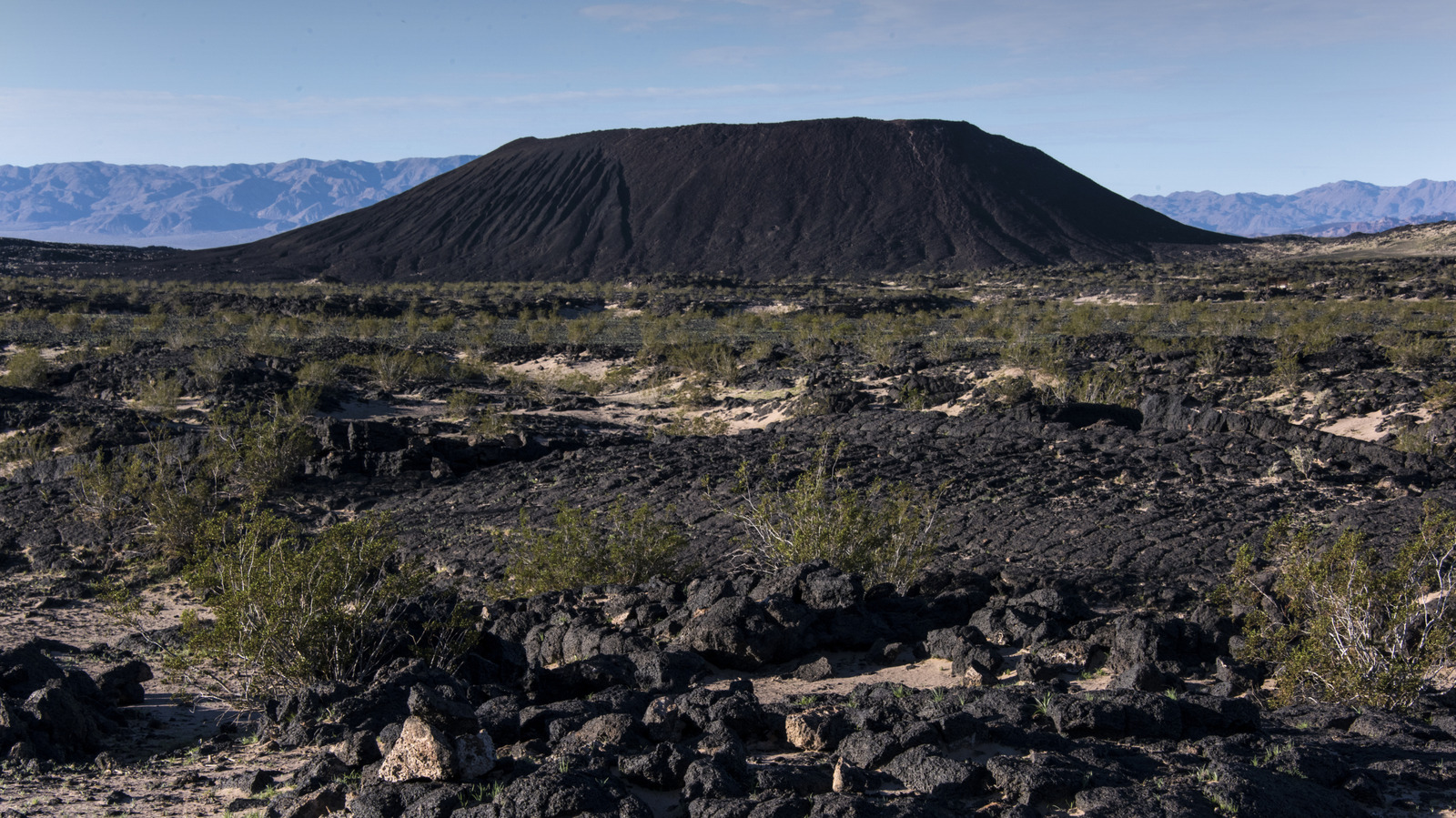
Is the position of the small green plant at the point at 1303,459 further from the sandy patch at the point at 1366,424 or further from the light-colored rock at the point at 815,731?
the light-colored rock at the point at 815,731

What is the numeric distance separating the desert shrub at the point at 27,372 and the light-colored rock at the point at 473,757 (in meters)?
21.3

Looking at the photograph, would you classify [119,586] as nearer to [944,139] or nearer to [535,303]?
[535,303]

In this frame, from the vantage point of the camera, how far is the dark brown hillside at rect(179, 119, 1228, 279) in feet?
242

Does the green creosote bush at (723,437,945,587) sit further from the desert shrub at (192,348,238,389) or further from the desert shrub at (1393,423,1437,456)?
the desert shrub at (192,348,238,389)

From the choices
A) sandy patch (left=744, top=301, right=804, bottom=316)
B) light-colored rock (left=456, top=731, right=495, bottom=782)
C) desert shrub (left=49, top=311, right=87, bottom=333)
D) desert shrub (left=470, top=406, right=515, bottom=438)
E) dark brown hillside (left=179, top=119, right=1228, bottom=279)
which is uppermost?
dark brown hillside (left=179, top=119, right=1228, bottom=279)

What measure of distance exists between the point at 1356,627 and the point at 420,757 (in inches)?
206

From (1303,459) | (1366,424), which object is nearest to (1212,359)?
(1366,424)

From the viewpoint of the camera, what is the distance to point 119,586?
9414 mm

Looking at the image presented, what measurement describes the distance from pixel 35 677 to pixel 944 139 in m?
92.2

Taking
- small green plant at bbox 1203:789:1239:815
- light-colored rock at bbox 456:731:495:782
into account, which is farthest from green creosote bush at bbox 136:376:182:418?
small green plant at bbox 1203:789:1239:815

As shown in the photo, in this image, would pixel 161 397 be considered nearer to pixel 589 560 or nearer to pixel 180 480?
pixel 180 480

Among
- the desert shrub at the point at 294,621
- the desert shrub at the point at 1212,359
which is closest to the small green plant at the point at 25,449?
the desert shrub at the point at 294,621

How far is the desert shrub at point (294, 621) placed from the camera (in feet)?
18.9

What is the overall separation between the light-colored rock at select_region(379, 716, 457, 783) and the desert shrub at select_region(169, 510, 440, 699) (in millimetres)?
2102
